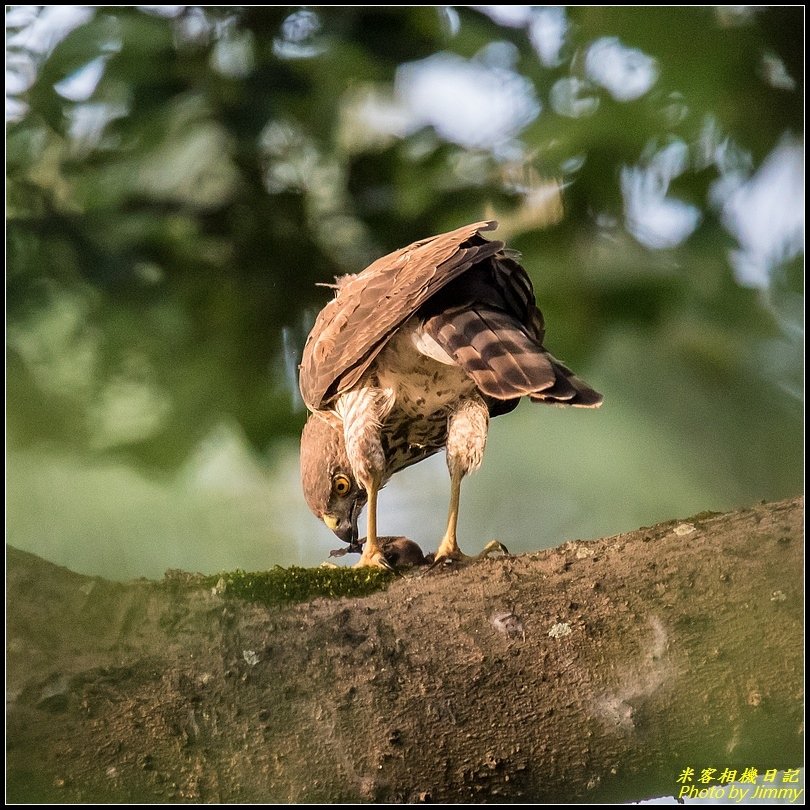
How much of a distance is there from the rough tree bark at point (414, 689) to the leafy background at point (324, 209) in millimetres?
682

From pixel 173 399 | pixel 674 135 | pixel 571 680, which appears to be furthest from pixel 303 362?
pixel 674 135

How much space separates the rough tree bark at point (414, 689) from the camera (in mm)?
2465

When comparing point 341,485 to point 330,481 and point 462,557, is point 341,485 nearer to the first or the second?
point 330,481

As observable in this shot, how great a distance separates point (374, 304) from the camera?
12.6ft

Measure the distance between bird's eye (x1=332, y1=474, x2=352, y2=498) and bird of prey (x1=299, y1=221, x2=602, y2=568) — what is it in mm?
35

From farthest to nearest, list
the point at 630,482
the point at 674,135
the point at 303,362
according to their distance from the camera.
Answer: the point at 630,482 → the point at 303,362 → the point at 674,135

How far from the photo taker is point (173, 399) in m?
3.19

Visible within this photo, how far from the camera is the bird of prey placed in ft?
10.8

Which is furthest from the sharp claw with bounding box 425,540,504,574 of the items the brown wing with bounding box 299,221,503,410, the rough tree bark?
the brown wing with bounding box 299,221,503,410

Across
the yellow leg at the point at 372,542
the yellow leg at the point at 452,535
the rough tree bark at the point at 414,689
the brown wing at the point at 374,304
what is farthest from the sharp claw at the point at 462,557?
the brown wing at the point at 374,304

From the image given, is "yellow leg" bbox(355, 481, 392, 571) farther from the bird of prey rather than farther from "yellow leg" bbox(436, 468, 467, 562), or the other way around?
"yellow leg" bbox(436, 468, 467, 562)

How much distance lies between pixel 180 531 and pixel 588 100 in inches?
133

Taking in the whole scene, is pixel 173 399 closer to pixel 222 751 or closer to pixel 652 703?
pixel 222 751

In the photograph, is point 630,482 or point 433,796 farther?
point 630,482
